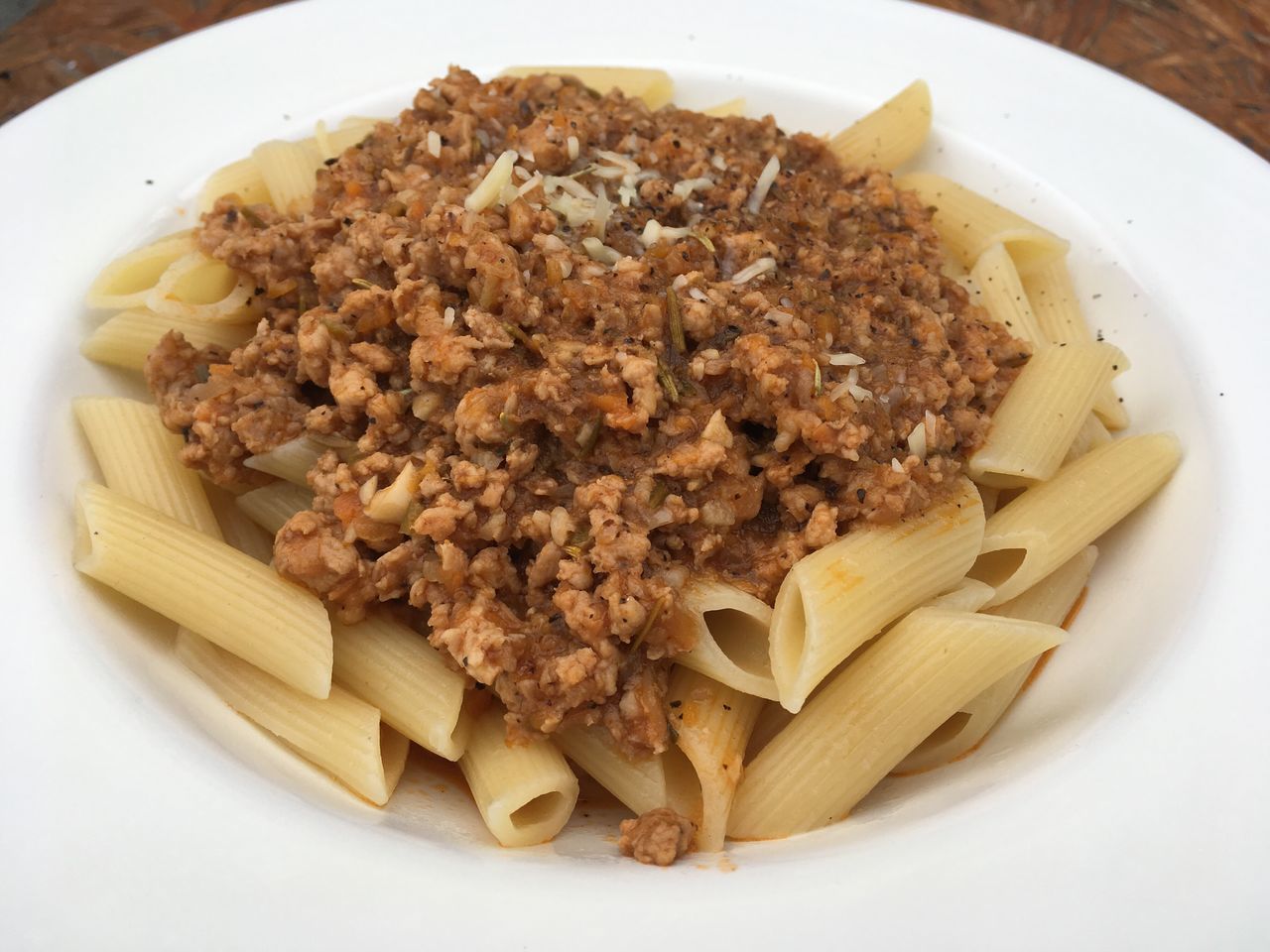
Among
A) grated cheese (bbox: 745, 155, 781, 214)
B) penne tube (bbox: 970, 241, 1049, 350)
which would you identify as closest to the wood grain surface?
penne tube (bbox: 970, 241, 1049, 350)

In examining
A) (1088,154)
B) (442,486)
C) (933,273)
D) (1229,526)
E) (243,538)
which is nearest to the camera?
(442,486)

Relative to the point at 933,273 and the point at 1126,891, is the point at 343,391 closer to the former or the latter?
the point at 933,273

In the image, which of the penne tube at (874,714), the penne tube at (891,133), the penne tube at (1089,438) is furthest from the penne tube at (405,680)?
the penne tube at (891,133)

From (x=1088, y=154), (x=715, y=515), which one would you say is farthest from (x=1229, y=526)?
(x=1088, y=154)

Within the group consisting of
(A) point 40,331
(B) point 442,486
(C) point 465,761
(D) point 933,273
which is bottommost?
(C) point 465,761

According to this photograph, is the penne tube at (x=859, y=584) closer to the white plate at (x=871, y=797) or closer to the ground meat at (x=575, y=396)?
the ground meat at (x=575, y=396)

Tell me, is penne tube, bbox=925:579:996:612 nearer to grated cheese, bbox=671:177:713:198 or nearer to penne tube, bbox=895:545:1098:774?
penne tube, bbox=895:545:1098:774

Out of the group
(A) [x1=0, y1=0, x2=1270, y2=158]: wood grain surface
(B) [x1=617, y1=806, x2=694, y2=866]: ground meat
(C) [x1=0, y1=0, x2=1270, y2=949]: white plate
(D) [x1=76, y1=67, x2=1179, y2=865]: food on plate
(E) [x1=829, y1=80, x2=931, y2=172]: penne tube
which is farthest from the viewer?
(A) [x1=0, y1=0, x2=1270, y2=158]: wood grain surface
